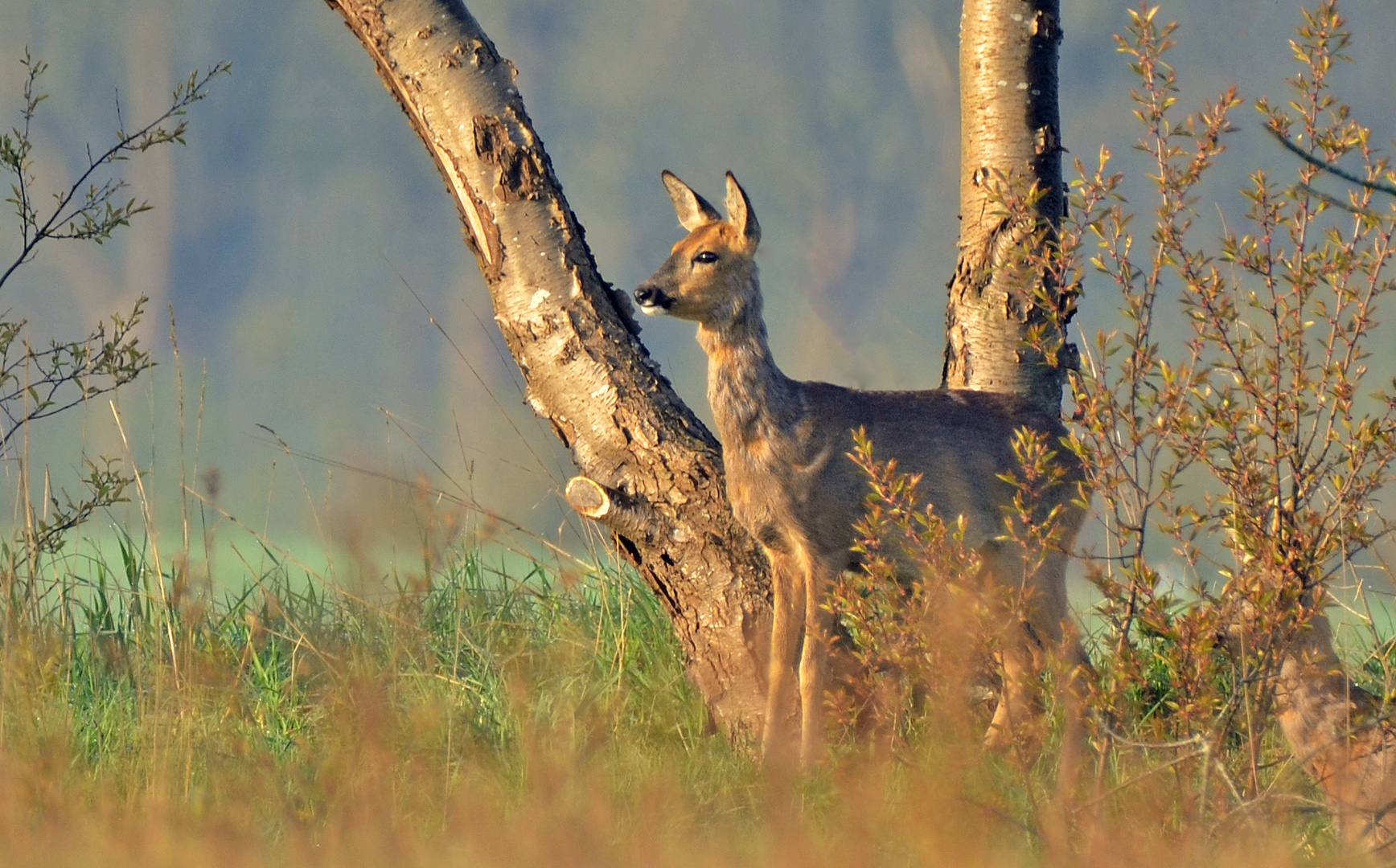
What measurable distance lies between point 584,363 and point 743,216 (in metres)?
0.93

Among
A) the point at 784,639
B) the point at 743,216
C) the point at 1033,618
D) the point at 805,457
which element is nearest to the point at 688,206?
the point at 743,216

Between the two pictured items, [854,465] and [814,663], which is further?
[854,465]

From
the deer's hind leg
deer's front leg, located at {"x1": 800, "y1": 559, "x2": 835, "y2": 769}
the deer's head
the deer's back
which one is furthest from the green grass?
the deer's head

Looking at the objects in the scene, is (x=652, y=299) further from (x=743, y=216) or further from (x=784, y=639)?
(x=784, y=639)

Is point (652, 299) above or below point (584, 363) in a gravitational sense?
above

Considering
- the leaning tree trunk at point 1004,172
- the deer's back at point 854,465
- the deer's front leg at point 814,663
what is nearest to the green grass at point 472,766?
the deer's front leg at point 814,663

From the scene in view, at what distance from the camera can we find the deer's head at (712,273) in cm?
588

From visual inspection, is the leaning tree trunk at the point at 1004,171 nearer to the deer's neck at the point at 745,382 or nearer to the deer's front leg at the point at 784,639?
the deer's neck at the point at 745,382

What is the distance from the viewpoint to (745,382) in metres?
6.01

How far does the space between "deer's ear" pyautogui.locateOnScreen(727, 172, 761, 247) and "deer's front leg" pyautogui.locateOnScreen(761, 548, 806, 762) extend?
133 centimetres

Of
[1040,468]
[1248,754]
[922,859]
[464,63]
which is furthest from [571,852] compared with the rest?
[464,63]

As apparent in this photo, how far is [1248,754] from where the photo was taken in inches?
185

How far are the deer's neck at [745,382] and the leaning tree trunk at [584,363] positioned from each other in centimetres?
31

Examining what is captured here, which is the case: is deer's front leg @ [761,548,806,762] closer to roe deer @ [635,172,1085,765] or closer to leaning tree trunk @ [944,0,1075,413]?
roe deer @ [635,172,1085,765]
